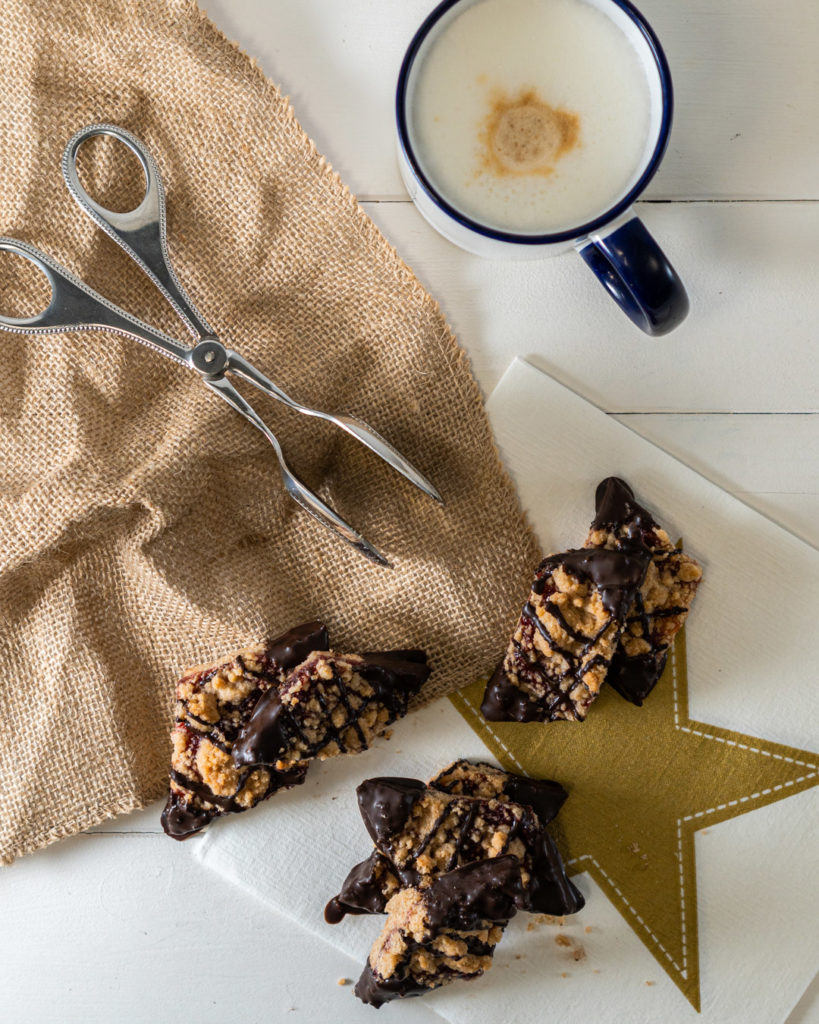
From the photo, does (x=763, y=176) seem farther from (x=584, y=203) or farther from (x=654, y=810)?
(x=654, y=810)

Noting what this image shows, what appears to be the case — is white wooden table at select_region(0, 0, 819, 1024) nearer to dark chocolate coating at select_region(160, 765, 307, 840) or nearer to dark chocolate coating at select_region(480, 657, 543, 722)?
dark chocolate coating at select_region(160, 765, 307, 840)

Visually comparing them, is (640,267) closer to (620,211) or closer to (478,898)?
(620,211)

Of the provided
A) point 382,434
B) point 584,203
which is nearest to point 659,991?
point 382,434

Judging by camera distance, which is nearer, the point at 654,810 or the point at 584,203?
the point at 584,203

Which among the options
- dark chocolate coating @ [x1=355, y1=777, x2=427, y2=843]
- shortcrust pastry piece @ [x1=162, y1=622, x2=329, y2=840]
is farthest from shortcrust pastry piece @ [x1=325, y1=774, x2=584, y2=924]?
shortcrust pastry piece @ [x1=162, y1=622, x2=329, y2=840]

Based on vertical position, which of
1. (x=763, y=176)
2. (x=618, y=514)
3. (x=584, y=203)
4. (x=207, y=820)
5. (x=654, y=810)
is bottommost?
(x=207, y=820)

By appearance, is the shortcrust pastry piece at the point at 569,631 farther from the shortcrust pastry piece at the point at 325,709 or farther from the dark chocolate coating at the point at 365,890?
the dark chocolate coating at the point at 365,890
